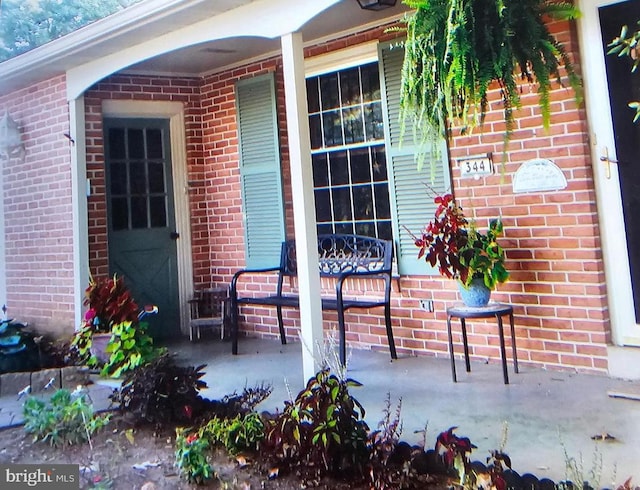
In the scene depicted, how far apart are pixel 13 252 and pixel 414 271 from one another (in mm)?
4132

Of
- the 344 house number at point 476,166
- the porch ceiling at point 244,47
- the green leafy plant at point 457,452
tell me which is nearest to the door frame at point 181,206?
the porch ceiling at point 244,47

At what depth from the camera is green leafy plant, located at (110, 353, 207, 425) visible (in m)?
3.35

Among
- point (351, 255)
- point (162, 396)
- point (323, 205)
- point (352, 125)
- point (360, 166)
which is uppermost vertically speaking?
point (352, 125)

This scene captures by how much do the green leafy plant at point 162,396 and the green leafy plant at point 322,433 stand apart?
2.47ft

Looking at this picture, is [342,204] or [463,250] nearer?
[463,250]

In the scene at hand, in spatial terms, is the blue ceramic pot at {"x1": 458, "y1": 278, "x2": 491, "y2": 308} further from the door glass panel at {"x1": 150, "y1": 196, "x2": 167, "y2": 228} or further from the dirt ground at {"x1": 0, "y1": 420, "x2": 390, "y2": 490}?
the door glass panel at {"x1": 150, "y1": 196, "x2": 167, "y2": 228}

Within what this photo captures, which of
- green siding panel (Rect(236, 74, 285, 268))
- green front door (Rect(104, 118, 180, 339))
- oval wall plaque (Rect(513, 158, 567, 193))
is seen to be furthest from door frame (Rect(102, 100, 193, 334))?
oval wall plaque (Rect(513, 158, 567, 193))

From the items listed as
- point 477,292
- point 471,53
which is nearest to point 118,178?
point 477,292

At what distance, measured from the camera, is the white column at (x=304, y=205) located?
3775 millimetres

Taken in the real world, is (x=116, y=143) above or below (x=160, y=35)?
below

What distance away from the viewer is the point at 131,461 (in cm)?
301

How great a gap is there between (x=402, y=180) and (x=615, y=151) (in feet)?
5.19

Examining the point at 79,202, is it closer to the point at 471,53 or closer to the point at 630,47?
the point at 471,53

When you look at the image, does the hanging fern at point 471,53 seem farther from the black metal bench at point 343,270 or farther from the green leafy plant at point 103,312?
the green leafy plant at point 103,312
